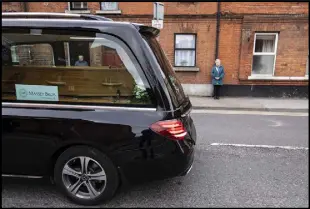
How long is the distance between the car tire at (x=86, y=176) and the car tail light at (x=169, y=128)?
0.57 metres

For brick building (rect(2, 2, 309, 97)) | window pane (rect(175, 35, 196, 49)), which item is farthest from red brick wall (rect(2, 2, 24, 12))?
window pane (rect(175, 35, 196, 49))

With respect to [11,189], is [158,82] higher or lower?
higher

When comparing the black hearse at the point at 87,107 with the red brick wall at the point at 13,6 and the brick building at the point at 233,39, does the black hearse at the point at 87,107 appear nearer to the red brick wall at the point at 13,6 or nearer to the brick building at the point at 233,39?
the brick building at the point at 233,39

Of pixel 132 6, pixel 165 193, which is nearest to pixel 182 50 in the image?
pixel 132 6

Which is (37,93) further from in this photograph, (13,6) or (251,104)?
(13,6)

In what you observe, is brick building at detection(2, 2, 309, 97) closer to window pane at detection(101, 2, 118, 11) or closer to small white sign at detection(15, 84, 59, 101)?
window pane at detection(101, 2, 118, 11)

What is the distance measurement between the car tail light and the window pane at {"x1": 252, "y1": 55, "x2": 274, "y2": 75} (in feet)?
27.8

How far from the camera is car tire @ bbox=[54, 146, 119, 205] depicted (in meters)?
2.57

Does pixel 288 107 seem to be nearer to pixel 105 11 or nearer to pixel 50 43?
pixel 105 11

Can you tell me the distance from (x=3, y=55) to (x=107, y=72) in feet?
3.44

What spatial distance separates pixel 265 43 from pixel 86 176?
921 centimetres

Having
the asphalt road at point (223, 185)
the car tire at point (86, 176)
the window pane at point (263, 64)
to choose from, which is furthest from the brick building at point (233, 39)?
the car tire at point (86, 176)

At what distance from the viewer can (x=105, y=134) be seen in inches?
98.7

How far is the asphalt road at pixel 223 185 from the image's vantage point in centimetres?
279
